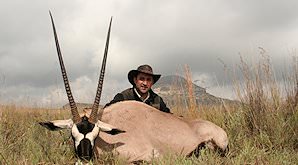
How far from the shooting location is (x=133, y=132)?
182 inches

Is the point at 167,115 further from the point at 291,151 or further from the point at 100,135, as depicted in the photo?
the point at 291,151

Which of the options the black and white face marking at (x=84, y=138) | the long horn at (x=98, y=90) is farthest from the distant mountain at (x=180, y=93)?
the black and white face marking at (x=84, y=138)

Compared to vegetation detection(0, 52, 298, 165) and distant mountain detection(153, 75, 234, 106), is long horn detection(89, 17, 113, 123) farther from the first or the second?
distant mountain detection(153, 75, 234, 106)

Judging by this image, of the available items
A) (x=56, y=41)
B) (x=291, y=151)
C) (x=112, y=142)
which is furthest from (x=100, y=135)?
(x=291, y=151)

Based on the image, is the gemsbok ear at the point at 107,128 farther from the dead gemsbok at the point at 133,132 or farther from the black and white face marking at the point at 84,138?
the black and white face marking at the point at 84,138

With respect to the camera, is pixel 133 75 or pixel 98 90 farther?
pixel 133 75

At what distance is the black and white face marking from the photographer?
404 centimetres

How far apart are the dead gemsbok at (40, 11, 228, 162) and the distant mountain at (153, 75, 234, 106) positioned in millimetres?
2472

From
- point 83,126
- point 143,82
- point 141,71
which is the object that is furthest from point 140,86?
point 83,126

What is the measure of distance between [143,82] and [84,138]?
2108 mm

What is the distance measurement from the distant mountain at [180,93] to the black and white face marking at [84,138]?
3.48 meters

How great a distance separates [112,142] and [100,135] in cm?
19

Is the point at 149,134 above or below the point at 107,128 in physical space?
below

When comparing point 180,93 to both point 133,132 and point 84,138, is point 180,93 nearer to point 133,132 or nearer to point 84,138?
point 133,132
